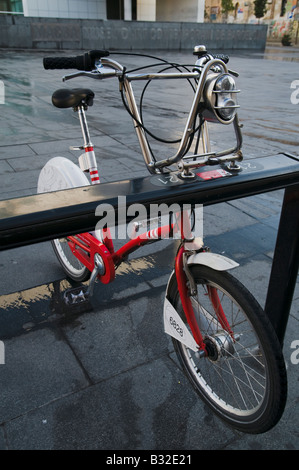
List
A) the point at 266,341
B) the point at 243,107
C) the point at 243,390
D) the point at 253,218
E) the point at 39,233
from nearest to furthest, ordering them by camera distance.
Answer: the point at 39,233 → the point at 266,341 → the point at 243,390 → the point at 253,218 → the point at 243,107

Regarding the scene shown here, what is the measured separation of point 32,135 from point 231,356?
5874 millimetres

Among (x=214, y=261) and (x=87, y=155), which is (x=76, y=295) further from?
(x=214, y=261)

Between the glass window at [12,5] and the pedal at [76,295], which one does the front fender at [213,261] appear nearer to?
the pedal at [76,295]

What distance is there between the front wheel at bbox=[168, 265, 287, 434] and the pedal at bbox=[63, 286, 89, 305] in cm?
88

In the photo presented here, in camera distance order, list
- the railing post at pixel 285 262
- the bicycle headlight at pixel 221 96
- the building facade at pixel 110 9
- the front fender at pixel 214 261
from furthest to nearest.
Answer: the building facade at pixel 110 9 → the railing post at pixel 285 262 → the front fender at pixel 214 261 → the bicycle headlight at pixel 221 96

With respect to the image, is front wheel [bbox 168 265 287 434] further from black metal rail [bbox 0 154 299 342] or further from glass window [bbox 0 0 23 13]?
glass window [bbox 0 0 23 13]

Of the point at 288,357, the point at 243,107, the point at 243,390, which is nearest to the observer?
the point at 243,390

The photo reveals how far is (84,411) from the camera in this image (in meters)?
2.06

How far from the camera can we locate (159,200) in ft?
4.47

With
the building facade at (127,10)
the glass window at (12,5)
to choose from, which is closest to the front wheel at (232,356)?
the building facade at (127,10)

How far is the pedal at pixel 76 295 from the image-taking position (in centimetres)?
286

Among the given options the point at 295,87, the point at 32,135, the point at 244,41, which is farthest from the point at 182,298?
the point at 244,41

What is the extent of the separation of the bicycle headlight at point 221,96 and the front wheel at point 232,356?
0.67 meters

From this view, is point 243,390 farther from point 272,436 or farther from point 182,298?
point 182,298
